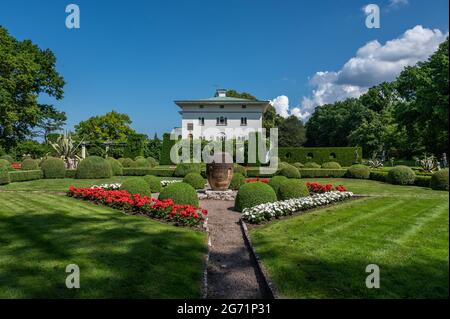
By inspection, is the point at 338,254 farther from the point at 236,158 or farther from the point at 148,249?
the point at 236,158

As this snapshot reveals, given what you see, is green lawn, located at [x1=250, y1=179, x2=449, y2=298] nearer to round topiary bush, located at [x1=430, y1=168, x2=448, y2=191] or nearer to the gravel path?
the gravel path

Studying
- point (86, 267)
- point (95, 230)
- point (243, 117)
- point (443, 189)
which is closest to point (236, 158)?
point (243, 117)

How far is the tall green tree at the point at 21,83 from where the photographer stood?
26578 mm

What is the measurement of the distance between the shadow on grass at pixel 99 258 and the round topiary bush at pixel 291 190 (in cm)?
586

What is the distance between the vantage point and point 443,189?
17031mm

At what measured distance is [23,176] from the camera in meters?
23.4

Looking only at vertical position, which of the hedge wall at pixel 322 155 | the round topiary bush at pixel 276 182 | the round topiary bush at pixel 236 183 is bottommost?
the round topiary bush at pixel 236 183

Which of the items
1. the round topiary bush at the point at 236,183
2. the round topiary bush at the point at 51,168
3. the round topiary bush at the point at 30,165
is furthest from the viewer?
the round topiary bush at the point at 30,165

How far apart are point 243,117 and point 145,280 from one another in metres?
47.6

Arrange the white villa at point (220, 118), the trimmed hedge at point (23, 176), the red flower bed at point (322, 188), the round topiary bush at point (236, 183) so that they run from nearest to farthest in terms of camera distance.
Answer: the red flower bed at point (322, 188)
the round topiary bush at point (236, 183)
the trimmed hedge at point (23, 176)
the white villa at point (220, 118)

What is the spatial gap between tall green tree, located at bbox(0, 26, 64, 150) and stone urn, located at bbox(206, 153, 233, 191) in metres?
18.9

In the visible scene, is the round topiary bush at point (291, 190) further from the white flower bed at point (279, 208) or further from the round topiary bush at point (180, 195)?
the round topiary bush at point (180, 195)

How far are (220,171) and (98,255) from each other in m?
10.8

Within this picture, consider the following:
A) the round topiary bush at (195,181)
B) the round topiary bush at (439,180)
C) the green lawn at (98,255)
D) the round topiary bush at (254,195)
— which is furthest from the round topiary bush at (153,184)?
the round topiary bush at (439,180)
